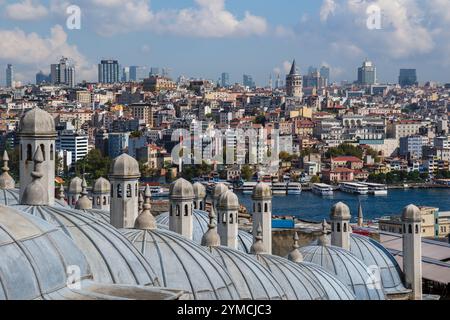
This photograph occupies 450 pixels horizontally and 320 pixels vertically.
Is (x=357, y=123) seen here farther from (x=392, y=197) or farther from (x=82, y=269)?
(x=82, y=269)

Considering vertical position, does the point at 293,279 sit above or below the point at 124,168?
below

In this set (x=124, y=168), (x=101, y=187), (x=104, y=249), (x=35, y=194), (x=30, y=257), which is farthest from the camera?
(x=101, y=187)

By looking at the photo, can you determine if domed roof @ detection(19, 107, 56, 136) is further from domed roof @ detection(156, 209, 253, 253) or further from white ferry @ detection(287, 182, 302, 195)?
white ferry @ detection(287, 182, 302, 195)

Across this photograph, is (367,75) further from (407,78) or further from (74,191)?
(74,191)

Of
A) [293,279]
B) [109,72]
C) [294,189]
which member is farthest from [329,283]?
[109,72]

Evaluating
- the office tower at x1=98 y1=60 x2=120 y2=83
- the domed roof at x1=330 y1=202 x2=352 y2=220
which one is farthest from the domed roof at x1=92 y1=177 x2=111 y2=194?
the office tower at x1=98 y1=60 x2=120 y2=83

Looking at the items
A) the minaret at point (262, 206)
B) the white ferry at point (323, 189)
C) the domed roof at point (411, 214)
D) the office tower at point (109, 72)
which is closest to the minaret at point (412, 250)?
the domed roof at point (411, 214)
